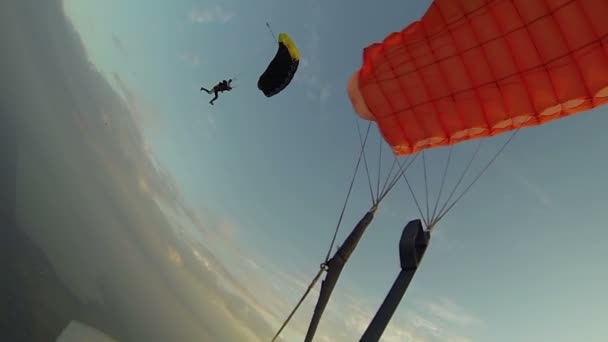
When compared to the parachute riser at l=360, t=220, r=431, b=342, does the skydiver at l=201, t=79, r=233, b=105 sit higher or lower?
higher

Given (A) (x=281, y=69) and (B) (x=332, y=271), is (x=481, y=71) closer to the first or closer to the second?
(B) (x=332, y=271)

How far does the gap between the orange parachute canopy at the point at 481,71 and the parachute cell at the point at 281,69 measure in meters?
3.65

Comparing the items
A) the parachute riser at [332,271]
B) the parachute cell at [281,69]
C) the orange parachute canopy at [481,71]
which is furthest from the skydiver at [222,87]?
the parachute riser at [332,271]

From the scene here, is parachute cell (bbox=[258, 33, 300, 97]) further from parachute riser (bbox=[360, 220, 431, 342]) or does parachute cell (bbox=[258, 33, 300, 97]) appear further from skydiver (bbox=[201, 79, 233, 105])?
parachute riser (bbox=[360, 220, 431, 342])

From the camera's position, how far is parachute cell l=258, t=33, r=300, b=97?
15016 mm

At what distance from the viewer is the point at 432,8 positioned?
34.2ft

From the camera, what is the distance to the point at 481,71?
33.2 ft

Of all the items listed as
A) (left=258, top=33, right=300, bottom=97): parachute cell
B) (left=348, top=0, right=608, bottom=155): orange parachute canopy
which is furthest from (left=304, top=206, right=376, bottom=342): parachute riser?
(left=258, top=33, right=300, bottom=97): parachute cell

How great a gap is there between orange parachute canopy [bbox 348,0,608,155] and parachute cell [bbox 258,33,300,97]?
3649 millimetres

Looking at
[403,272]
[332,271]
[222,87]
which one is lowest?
[332,271]

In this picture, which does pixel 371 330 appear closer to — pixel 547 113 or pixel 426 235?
pixel 426 235

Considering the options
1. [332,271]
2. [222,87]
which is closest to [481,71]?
[332,271]

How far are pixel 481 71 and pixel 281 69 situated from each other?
7.43 m

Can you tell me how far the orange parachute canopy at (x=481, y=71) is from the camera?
8.69 m
